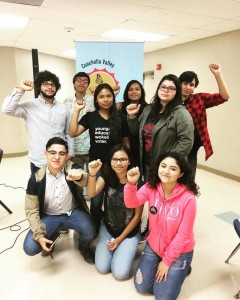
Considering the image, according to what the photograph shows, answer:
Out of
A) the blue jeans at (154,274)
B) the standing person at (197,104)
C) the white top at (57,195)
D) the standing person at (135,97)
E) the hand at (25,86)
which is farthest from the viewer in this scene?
the standing person at (135,97)

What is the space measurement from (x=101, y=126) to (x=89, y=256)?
3.47 ft

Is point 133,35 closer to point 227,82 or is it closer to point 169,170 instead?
point 227,82

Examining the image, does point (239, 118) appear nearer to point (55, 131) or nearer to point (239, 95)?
point (239, 95)

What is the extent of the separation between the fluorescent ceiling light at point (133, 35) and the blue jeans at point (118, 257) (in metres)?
3.10

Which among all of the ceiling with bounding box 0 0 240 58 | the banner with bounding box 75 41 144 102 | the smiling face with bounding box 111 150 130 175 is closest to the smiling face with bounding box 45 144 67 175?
the smiling face with bounding box 111 150 130 175

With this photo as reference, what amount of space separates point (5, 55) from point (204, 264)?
5035 millimetres

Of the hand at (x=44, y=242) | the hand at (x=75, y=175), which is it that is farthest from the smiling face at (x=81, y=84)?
the hand at (x=44, y=242)

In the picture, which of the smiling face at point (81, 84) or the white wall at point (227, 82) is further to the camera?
the white wall at point (227, 82)

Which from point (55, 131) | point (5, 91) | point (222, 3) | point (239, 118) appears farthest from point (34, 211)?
point (5, 91)

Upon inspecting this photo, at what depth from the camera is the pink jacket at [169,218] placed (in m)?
1.67

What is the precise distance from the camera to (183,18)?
3172mm

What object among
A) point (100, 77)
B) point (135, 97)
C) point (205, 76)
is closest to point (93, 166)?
point (135, 97)

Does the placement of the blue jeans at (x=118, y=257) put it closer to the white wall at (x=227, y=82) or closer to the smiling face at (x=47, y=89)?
the smiling face at (x=47, y=89)

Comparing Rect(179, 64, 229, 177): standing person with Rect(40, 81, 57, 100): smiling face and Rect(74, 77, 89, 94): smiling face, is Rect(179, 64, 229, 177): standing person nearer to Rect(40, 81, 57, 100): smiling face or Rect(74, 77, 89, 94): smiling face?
Rect(74, 77, 89, 94): smiling face
